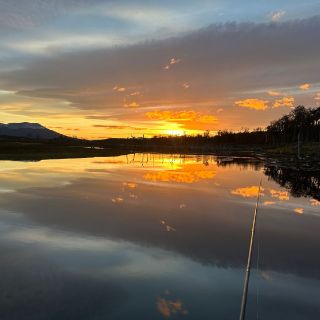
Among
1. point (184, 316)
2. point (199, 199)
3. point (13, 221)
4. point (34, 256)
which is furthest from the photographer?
point (199, 199)

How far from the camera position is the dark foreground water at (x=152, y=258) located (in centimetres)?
1022

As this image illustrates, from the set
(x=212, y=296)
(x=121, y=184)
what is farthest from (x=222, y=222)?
(x=121, y=184)

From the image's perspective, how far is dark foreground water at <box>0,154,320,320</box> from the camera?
10.2 metres

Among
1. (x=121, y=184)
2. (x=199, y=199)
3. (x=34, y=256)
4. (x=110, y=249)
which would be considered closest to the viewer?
(x=34, y=256)

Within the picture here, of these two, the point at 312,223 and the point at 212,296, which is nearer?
the point at 212,296

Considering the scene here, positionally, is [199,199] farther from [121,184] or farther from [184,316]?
[184,316]

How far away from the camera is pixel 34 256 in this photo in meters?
13.8

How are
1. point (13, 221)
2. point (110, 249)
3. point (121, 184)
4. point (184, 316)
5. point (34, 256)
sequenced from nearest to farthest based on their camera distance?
point (184, 316), point (34, 256), point (110, 249), point (13, 221), point (121, 184)

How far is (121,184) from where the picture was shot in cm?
3512

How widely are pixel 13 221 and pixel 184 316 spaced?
12230 mm

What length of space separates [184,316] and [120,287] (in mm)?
2451

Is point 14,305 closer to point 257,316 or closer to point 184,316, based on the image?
point 184,316

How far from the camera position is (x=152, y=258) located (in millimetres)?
13945

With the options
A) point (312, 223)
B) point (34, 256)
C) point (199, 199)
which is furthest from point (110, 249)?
point (199, 199)
